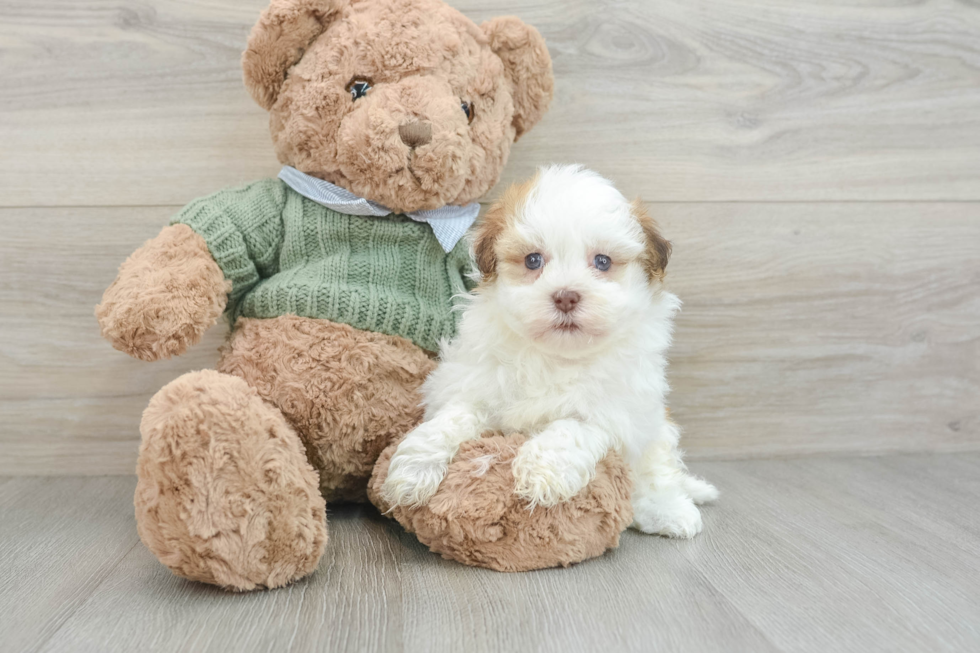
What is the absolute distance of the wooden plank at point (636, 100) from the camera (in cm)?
119

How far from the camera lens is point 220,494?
2.49 feet

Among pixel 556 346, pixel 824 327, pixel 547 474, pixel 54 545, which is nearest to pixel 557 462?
pixel 547 474

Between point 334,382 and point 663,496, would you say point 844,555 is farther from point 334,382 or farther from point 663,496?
point 334,382

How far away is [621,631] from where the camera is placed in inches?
28.3

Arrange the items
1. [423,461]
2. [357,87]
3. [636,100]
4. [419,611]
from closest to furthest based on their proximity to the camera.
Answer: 1. [419,611]
2. [423,461]
3. [357,87]
4. [636,100]

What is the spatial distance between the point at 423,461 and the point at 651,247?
0.38 m

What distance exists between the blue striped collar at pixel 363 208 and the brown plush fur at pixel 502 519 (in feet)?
1.02

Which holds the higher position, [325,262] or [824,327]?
[325,262]

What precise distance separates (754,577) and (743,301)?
0.59 meters

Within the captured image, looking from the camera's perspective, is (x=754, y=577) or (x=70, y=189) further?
(x=70, y=189)

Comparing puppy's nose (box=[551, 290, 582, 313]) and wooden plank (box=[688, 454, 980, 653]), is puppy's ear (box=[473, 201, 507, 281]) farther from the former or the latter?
wooden plank (box=[688, 454, 980, 653])

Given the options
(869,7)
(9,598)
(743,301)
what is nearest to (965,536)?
(743,301)

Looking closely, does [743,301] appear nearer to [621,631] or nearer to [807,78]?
[807,78]

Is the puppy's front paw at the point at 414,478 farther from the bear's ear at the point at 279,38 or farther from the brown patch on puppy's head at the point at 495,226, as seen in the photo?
the bear's ear at the point at 279,38
